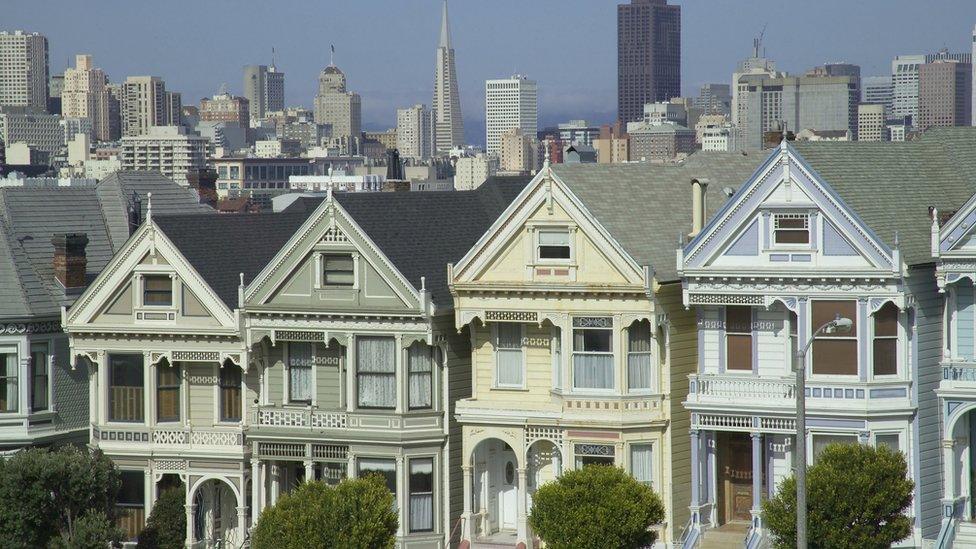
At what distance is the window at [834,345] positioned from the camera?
39.4 meters

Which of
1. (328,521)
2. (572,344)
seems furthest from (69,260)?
(572,344)

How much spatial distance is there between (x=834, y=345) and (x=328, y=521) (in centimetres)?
1003

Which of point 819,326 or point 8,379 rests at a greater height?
point 819,326

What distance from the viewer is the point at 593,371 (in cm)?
4231

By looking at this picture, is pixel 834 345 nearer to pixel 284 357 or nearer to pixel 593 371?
pixel 593 371

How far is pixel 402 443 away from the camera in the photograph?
43.7 meters

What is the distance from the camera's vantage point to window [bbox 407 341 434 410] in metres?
43.9

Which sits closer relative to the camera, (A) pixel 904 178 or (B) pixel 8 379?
(A) pixel 904 178

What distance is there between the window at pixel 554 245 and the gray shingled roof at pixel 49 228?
1169 cm

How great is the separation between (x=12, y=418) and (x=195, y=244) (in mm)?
5529

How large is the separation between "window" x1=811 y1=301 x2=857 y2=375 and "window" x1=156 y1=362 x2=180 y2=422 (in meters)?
14.5

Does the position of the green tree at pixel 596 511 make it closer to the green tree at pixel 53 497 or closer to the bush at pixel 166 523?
the bush at pixel 166 523

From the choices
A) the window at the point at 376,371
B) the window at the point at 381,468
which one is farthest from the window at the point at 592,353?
the window at the point at 381,468

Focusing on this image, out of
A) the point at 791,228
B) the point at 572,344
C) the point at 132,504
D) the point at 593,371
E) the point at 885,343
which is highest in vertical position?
the point at 791,228
